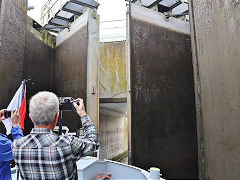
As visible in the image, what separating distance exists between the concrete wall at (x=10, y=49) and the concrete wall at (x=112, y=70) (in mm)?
3312

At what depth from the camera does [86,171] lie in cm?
259

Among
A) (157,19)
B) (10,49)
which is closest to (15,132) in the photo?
(10,49)

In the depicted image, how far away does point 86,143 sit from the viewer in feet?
3.64

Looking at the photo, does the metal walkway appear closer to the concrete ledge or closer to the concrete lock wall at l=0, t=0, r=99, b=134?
the concrete lock wall at l=0, t=0, r=99, b=134

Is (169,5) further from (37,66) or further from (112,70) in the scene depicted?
(37,66)

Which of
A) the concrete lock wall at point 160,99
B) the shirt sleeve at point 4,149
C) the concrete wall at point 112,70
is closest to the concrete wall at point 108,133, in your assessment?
the concrete wall at point 112,70

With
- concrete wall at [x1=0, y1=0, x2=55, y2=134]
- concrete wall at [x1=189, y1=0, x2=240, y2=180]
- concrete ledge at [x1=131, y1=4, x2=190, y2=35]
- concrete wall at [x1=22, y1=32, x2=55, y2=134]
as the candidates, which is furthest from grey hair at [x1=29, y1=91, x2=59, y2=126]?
concrete wall at [x1=22, y1=32, x2=55, y2=134]

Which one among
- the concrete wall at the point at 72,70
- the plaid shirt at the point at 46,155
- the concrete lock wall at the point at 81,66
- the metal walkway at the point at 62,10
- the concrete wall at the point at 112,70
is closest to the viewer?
the plaid shirt at the point at 46,155

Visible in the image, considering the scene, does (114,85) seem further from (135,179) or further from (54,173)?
(54,173)

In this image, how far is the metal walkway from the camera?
6.83 meters

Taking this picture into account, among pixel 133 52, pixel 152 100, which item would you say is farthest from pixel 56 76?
pixel 152 100

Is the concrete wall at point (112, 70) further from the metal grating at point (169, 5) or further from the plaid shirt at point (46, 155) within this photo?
the plaid shirt at point (46, 155)

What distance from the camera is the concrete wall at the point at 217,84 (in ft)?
5.33

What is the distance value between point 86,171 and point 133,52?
10.5 ft
